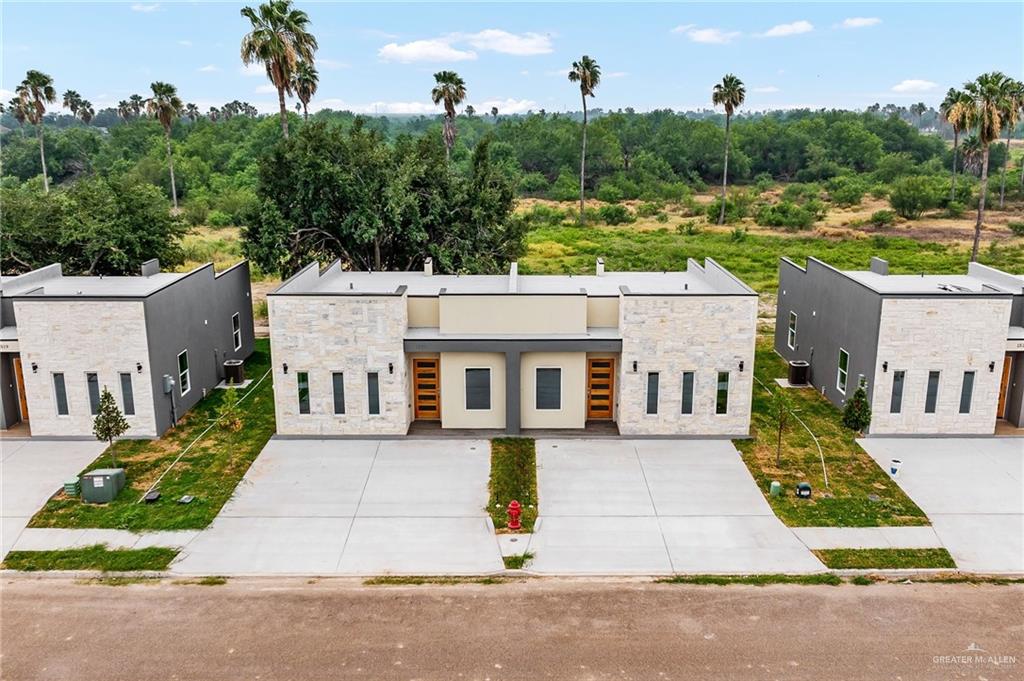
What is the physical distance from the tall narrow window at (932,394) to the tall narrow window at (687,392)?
6.30m

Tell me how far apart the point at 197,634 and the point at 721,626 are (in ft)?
28.3

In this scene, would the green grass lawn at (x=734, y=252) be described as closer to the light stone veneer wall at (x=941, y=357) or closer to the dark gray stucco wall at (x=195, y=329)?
the dark gray stucco wall at (x=195, y=329)

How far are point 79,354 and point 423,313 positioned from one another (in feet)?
29.9

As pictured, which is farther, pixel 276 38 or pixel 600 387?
pixel 276 38

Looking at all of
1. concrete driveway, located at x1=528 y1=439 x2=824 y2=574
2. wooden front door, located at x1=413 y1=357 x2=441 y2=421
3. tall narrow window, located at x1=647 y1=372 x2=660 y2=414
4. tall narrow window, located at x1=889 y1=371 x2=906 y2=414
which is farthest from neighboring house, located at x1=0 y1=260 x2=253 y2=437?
tall narrow window, located at x1=889 y1=371 x2=906 y2=414

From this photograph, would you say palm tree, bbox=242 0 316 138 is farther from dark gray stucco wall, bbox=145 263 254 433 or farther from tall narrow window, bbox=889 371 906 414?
tall narrow window, bbox=889 371 906 414

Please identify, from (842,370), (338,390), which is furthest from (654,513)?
(842,370)

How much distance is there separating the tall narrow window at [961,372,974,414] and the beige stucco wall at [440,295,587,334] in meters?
10.3

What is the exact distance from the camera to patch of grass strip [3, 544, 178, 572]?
14.9 metres

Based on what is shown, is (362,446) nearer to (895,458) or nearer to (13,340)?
(13,340)

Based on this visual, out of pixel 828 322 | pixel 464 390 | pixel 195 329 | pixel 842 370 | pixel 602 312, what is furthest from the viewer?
pixel 828 322

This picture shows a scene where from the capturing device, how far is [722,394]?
2119 centimetres

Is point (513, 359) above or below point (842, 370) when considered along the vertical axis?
above

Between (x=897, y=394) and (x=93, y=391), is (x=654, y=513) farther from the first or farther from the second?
(x=93, y=391)
